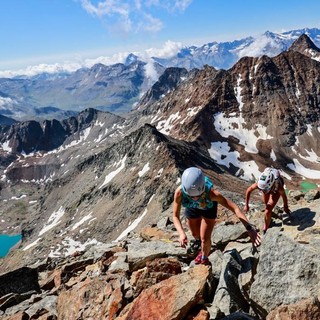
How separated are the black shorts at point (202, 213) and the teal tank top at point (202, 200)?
15 centimetres

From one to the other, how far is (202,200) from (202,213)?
0.86 m

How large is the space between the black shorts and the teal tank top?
0.15 metres

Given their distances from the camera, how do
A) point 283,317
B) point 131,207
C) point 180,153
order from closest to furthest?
point 283,317
point 131,207
point 180,153

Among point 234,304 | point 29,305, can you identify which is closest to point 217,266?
point 234,304

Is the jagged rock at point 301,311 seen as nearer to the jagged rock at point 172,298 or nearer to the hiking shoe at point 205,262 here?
the jagged rock at point 172,298

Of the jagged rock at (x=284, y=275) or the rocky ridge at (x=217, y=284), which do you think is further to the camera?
the rocky ridge at (x=217, y=284)

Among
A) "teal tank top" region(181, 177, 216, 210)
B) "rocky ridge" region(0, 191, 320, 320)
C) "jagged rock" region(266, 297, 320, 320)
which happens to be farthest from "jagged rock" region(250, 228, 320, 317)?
"teal tank top" region(181, 177, 216, 210)

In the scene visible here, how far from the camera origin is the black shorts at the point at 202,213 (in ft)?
46.5

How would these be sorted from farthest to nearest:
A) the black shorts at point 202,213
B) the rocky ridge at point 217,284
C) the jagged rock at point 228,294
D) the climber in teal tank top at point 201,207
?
the black shorts at point 202,213 < the climber in teal tank top at point 201,207 < the jagged rock at point 228,294 < the rocky ridge at point 217,284

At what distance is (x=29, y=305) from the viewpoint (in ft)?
63.8

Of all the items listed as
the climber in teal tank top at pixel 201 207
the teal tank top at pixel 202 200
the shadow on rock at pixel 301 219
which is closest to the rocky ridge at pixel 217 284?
the shadow on rock at pixel 301 219

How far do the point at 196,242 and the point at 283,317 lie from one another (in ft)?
21.9

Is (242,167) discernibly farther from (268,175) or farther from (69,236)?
(268,175)

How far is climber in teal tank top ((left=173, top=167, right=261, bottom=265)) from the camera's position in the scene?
13047mm
